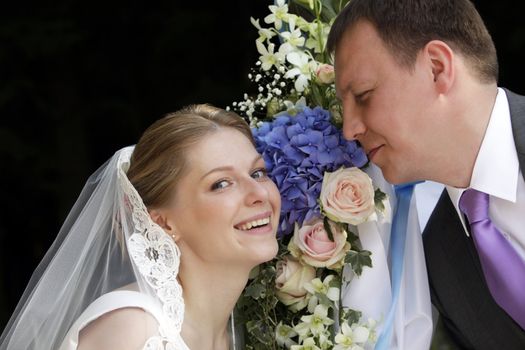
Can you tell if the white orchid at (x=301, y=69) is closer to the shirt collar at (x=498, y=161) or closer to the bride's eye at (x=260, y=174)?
the bride's eye at (x=260, y=174)

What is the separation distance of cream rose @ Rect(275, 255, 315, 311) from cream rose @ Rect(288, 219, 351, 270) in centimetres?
4

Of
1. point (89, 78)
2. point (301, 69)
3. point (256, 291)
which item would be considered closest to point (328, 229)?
point (256, 291)

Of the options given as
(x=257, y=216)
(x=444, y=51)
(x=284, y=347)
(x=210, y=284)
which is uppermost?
(x=444, y=51)

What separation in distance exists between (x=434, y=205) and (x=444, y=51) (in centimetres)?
68

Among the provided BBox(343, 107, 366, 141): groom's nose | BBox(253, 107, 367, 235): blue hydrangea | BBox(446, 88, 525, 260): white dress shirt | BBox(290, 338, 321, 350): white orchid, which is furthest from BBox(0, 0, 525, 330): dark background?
BBox(290, 338, 321, 350): white orchid

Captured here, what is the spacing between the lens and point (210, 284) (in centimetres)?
327

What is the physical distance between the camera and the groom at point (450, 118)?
10.6ft

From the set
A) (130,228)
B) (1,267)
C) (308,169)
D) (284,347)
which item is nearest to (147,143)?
(130,228)

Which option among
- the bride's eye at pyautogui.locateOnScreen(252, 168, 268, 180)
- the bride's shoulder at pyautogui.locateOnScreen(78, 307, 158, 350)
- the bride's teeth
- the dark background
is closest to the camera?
the bride's shoulder at pyautogui.locateOnScreen(78, 307, 158, 350)

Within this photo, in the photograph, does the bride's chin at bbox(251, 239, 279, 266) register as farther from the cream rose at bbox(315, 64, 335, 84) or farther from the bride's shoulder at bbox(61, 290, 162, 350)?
the cream rose at bbox(315, 64, 335, 84)

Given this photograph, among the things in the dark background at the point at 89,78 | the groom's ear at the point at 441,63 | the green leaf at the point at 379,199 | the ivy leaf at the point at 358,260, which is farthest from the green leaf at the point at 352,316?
the dark background at the point at 89,78

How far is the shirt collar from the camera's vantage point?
321 cm

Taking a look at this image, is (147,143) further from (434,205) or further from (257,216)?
(434,205)

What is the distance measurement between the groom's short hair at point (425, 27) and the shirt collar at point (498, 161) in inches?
5.4
